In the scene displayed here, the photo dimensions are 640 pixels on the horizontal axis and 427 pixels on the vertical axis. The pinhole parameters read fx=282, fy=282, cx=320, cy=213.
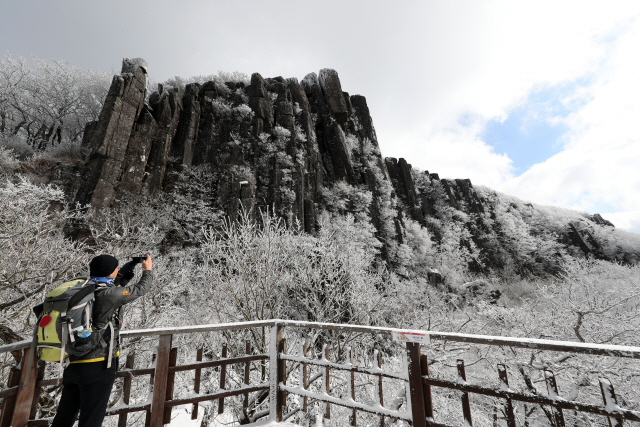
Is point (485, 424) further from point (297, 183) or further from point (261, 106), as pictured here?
point (261, 106)

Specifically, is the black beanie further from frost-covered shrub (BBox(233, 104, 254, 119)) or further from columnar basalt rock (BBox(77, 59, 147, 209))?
frost-covered shrub (BBox(233, 104, 254, 119))

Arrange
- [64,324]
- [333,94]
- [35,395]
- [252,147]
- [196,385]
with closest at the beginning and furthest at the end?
[64,324] → [35,395] → [196,385] → [252,147] → [333,94]

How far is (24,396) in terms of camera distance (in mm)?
2229

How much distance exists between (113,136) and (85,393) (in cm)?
2097

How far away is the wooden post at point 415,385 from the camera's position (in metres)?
2.40

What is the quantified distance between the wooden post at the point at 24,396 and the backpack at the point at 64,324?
31 centimetres

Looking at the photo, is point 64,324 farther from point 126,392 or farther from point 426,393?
point 426,393

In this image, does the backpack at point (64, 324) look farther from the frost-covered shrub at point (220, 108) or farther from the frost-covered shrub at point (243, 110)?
the frost-covered shrub at point (220, 108)

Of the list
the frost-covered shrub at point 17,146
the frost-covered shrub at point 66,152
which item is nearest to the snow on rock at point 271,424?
the frost-covered shrub at point 66,152

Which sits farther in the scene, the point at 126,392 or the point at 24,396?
the point at 126,392

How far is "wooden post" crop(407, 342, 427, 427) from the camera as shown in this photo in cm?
240

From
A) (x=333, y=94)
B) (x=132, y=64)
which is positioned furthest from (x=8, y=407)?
(x=333, y=94)

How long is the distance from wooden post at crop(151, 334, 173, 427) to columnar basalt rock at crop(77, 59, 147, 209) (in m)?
18.1

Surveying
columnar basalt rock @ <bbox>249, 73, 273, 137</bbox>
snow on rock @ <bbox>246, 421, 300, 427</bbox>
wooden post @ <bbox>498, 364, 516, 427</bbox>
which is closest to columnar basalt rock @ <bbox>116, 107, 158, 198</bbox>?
columnar basalt rock @ <bbox>249, 73, 273, 137</bbox>
